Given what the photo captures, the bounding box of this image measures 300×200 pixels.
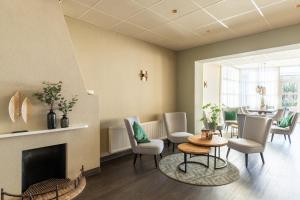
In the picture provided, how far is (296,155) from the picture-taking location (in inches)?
169

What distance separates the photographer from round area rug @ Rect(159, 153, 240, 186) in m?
2.93

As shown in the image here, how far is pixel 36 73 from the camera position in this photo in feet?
8.48

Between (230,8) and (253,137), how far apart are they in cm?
277

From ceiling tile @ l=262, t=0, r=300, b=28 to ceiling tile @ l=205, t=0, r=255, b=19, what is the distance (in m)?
0.36

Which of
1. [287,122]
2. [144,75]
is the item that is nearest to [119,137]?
[144,75]

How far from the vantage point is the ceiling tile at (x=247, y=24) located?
3389mm

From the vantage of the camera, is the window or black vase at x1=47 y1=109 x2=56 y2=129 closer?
black vase at x1=47 y1=109 x2=56 y2=129

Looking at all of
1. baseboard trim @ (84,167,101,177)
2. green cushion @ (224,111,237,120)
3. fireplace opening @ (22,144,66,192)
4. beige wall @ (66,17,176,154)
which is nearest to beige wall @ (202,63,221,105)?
green cushion @ (224,111,237,120)

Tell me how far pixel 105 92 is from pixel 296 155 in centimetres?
484

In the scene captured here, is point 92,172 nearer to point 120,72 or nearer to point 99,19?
point 120,72

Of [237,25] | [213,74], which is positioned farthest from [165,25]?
[213,74]

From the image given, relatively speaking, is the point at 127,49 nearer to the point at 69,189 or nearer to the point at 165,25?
the point at 165,25

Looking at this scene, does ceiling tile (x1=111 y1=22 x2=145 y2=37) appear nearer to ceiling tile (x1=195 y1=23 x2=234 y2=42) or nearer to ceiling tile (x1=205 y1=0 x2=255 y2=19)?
ceiling tile (x1=195 y1=23 x2=234 y2=42)

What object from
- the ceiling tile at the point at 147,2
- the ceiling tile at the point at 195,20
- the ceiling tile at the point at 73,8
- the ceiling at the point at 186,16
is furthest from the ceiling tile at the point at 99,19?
the ceiling tile at the point at 195,20
